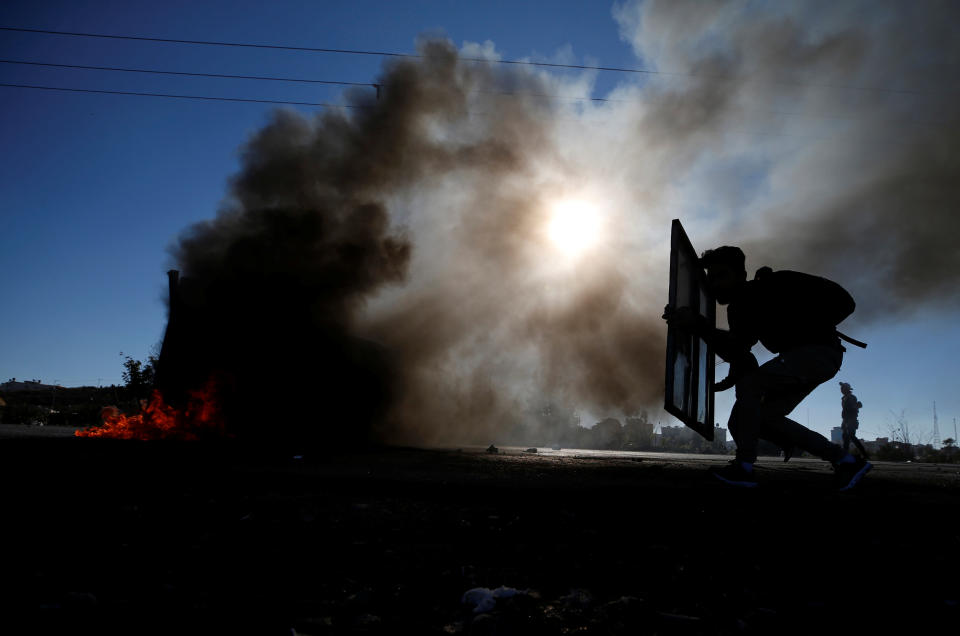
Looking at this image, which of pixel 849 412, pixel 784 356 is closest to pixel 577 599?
pixel 784 356

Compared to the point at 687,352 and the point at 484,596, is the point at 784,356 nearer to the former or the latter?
the point at 687,352

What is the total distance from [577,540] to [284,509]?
1.54 metres

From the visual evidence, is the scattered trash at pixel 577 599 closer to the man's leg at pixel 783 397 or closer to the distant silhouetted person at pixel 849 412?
the man's leg at pixel 783 397

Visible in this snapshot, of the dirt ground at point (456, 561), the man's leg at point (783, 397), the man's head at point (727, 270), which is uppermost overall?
the man's head at point (727, 270)

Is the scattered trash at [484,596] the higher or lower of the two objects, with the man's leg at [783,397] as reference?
lower

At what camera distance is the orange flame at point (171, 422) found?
30.5 feet

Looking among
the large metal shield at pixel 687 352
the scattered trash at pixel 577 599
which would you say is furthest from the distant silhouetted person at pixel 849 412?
the scattered trash at pixel 577 599

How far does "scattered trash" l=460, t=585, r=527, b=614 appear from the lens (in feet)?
4.85

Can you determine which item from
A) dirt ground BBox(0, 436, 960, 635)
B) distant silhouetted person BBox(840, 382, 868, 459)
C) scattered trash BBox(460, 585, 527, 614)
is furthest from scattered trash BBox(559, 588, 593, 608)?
distant silhouetted person BBox(840, 382, 868, 459)

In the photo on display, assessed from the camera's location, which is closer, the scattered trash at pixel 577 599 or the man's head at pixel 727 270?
the scattered trash at pixel 577 599

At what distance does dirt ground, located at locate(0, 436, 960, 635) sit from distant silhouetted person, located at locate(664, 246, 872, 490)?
61 centimetres

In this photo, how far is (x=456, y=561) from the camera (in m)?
1.95

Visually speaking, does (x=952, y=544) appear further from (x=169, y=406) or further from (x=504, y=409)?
(x=504, y=409)

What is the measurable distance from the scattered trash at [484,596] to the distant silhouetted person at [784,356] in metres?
3.16
